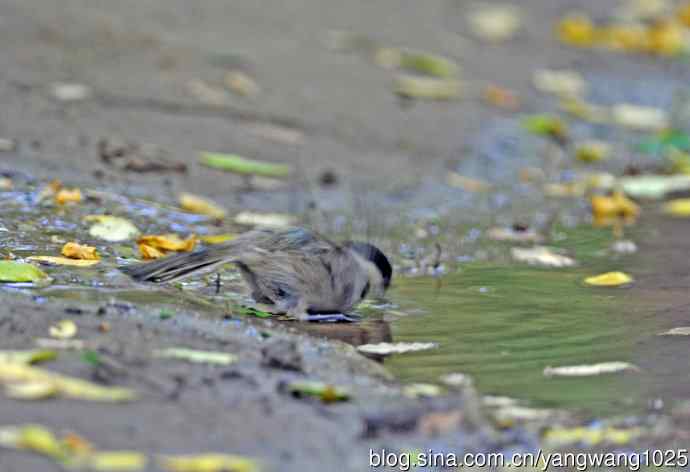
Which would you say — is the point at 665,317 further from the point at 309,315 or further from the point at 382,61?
the point at 382,61

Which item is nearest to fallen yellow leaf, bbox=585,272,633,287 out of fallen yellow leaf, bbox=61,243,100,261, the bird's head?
the bird's head

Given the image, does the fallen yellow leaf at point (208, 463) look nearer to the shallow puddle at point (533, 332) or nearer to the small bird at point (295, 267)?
the shallow puddle at point (533, 332)

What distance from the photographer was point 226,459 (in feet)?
10.6

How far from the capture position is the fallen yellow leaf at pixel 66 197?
20.0 ft

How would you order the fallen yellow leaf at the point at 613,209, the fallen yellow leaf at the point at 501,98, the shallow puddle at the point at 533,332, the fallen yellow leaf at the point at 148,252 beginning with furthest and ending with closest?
the fallen yellow leaf at the point at 501,98 < the fallen yellow leaf at the point at 613,209 < the fallen yellow leaf at the point at 148,252 < the shallow puddle at the point at 533,332

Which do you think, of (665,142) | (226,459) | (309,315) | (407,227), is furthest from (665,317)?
(665,142)

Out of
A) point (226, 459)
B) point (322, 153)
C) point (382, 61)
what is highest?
point (382, 61)

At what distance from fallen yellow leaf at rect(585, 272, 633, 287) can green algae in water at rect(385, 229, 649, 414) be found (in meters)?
0.06

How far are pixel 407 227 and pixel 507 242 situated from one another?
0.54 metres

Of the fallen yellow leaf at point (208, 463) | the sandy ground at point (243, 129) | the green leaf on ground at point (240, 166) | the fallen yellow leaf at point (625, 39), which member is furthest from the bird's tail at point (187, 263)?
the fallen yellow leaf at point (625, 39)

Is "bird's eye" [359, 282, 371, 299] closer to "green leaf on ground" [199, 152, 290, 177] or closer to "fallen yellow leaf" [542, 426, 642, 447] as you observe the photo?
"fallen yellow leaf" [542, 426, 642, 447]

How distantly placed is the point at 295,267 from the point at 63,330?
1081 mm

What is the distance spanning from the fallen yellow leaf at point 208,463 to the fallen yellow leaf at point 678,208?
4.68 meters

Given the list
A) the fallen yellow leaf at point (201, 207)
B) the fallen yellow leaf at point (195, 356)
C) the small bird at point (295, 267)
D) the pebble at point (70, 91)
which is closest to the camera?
the fallen yellow leaf at point (195, 356)
